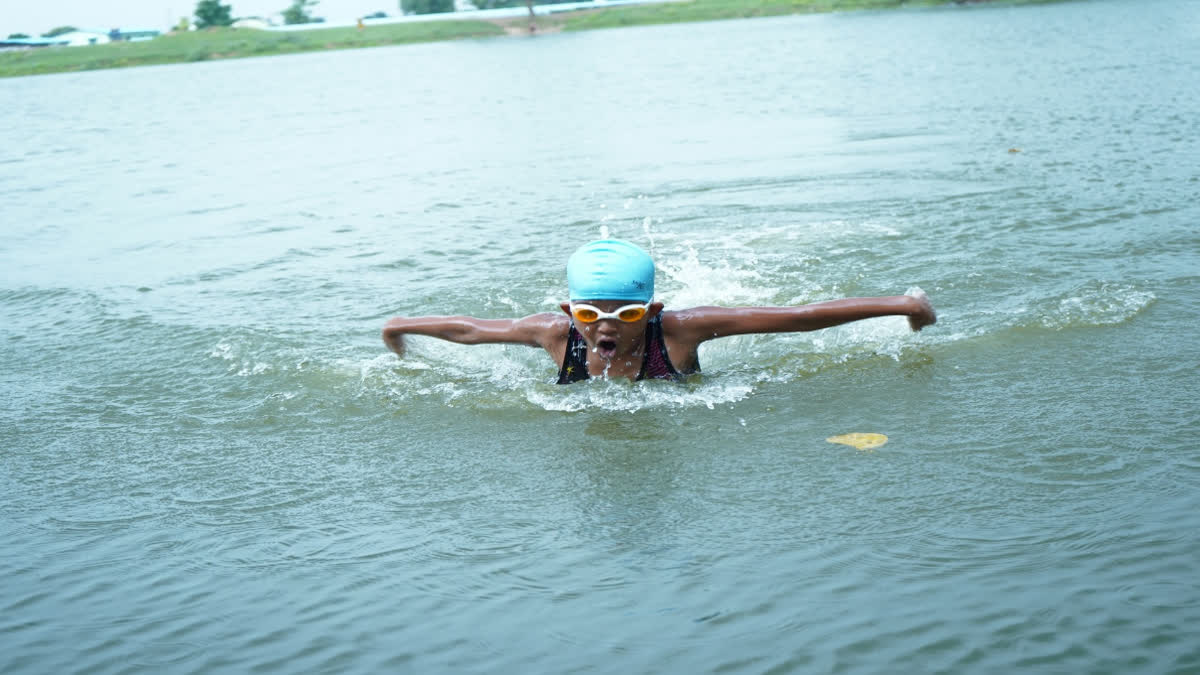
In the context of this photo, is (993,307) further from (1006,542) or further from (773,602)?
(773,602)

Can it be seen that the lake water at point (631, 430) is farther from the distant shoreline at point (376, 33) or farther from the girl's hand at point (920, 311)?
the distant shoreline at point (376, 33)

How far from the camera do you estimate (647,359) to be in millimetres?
6453

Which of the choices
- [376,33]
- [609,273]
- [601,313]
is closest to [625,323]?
[601,313]

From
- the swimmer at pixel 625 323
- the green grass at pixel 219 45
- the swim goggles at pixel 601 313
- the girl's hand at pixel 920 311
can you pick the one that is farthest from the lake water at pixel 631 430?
the green grass at pixel 219 45

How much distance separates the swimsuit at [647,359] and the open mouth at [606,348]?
0.19 m

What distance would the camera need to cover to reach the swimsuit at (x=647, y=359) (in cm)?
642

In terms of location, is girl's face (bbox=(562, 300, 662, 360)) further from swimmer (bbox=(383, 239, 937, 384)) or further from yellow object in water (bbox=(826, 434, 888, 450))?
yellow object in water (bbox=(826, 434, 888, 450))

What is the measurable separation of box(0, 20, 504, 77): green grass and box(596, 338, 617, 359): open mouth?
68.4 metres

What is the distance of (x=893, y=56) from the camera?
30.7 meters

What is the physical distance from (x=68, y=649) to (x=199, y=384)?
11.3ft

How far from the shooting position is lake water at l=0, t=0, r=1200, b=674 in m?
3.88

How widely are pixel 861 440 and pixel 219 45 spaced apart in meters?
80.4

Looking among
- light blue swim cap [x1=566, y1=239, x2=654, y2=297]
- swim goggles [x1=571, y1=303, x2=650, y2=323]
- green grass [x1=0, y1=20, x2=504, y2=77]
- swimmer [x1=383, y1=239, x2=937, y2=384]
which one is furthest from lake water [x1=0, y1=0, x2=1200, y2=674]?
green grass [x1=0, y1=20, x2=504, y2=77]

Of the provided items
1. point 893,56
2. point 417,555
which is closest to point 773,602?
point 417,555
